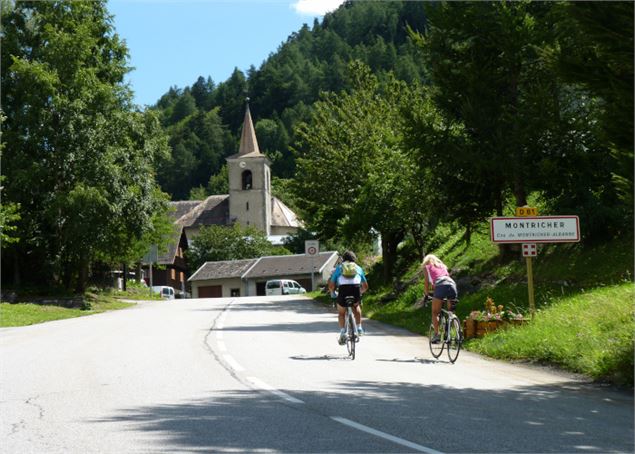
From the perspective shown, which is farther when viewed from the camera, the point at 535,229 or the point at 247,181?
the point at 247,181

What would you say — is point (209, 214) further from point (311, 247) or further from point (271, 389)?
point (271, 389)

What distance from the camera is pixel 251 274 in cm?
8788

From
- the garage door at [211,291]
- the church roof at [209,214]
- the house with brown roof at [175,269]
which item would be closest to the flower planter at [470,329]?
the garage door at [211,291]

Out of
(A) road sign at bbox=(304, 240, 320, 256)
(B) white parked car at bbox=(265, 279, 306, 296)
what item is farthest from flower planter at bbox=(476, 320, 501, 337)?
(B) white parked car at bbox=(265, 279, 306, 296)

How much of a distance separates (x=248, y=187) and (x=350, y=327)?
103m

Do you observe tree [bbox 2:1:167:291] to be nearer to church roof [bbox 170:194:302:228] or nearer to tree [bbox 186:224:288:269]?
tree [bbox 186:224:288:269]

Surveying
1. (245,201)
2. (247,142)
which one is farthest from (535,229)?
(245,201)

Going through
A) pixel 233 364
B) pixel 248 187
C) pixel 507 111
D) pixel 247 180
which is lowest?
pixel 233 364

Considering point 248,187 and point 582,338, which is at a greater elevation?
point 248,187

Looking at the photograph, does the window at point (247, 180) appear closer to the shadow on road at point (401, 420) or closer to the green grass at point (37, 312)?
the green grass at point (37, 312)

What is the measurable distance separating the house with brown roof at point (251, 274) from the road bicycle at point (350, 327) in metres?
73.0

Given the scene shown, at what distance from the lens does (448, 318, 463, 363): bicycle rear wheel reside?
1284cm

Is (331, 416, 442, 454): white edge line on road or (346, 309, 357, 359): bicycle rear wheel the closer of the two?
(331, 416, 442, 454): white edge line on road

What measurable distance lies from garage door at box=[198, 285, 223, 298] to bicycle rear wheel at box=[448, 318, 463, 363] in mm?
77594
